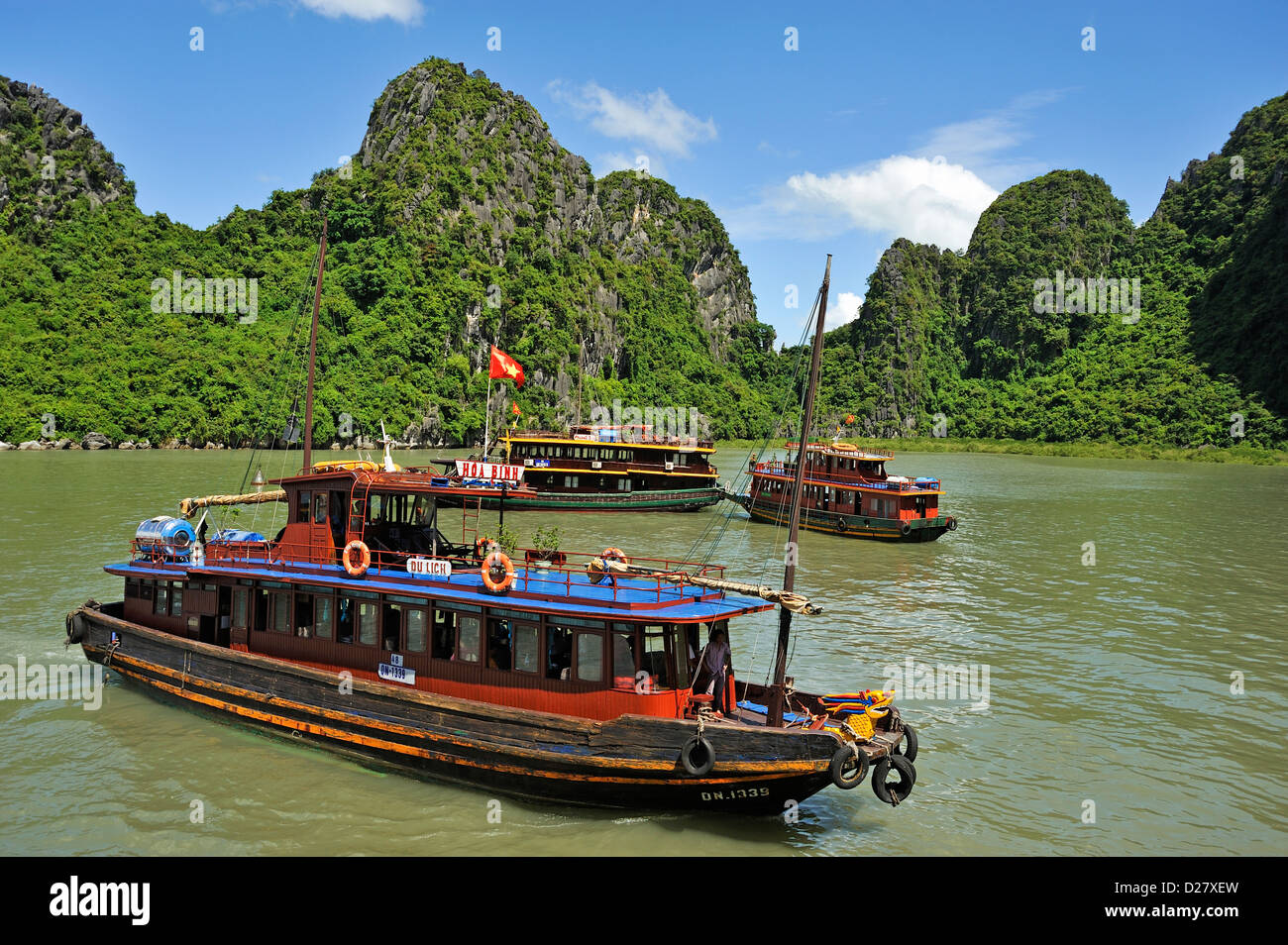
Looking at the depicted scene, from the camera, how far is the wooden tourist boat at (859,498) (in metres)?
37.6

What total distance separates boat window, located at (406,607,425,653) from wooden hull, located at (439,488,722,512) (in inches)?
1269

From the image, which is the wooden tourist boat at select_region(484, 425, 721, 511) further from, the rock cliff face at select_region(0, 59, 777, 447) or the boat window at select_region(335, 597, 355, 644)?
the boat window at select_region(335, 597, 355, 644)

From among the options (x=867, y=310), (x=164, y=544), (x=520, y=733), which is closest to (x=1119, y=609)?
(x=520, y=733)

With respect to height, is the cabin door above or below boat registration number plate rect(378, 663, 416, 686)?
above

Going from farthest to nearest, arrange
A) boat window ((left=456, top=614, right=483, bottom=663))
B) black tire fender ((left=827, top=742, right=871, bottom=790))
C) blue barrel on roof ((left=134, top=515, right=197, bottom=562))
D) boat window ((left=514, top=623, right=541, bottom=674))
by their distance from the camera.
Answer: blue barrel on roof ((left=134, top=515, right=197, bottom=562)) → boat window ((left=456, top=614, right=483, bottom=663)) → boat window ((left=514, top=623, right=541, bottom=674)) → black tire fender ((left=827, top=742, right=871, bottom=790))

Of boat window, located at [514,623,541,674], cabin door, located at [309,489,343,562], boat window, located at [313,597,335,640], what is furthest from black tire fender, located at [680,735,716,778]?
cabin door, located at [309,489,343,562]

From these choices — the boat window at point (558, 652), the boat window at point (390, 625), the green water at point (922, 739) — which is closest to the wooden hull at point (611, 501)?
the green water at point (922, 739)

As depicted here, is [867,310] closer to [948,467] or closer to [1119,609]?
[948,467]

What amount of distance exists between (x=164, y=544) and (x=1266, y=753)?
21561 millimetres

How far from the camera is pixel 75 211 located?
3856 inches

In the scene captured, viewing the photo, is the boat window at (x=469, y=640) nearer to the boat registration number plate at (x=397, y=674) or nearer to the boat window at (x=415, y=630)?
the boat window at (x=415, y=630)

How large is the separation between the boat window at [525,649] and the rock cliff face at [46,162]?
111990 mm

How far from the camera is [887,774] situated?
36.1 feet

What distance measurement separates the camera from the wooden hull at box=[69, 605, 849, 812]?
10625 mm
